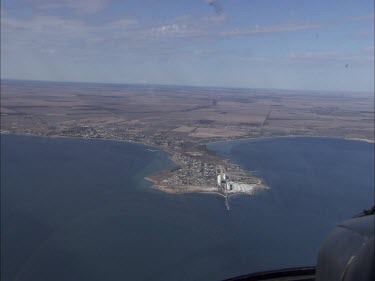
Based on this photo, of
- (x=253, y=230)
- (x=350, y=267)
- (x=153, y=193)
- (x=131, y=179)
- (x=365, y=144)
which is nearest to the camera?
(x=350, y=267)

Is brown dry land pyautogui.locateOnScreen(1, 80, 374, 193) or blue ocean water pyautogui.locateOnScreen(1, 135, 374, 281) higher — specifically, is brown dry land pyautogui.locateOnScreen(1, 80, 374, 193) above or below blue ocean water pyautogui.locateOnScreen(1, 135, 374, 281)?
above

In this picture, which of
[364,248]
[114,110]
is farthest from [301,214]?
[114,110]

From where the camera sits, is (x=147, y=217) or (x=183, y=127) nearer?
(x=147, y=217)

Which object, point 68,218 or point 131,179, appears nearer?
point 68,218

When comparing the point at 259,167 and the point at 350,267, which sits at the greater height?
the point at 350,267

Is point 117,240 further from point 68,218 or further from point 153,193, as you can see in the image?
point 153,193

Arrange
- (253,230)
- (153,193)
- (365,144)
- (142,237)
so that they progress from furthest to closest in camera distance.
Answer: (365,144) → (153,193) → (253,230) → (142,237)

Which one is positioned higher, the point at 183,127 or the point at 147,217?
the point at 183,127

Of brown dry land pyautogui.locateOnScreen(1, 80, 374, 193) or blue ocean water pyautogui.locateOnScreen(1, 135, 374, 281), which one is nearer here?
blue ocean water pyautogui.locateOnScreen(1, 135, 374, 281)
